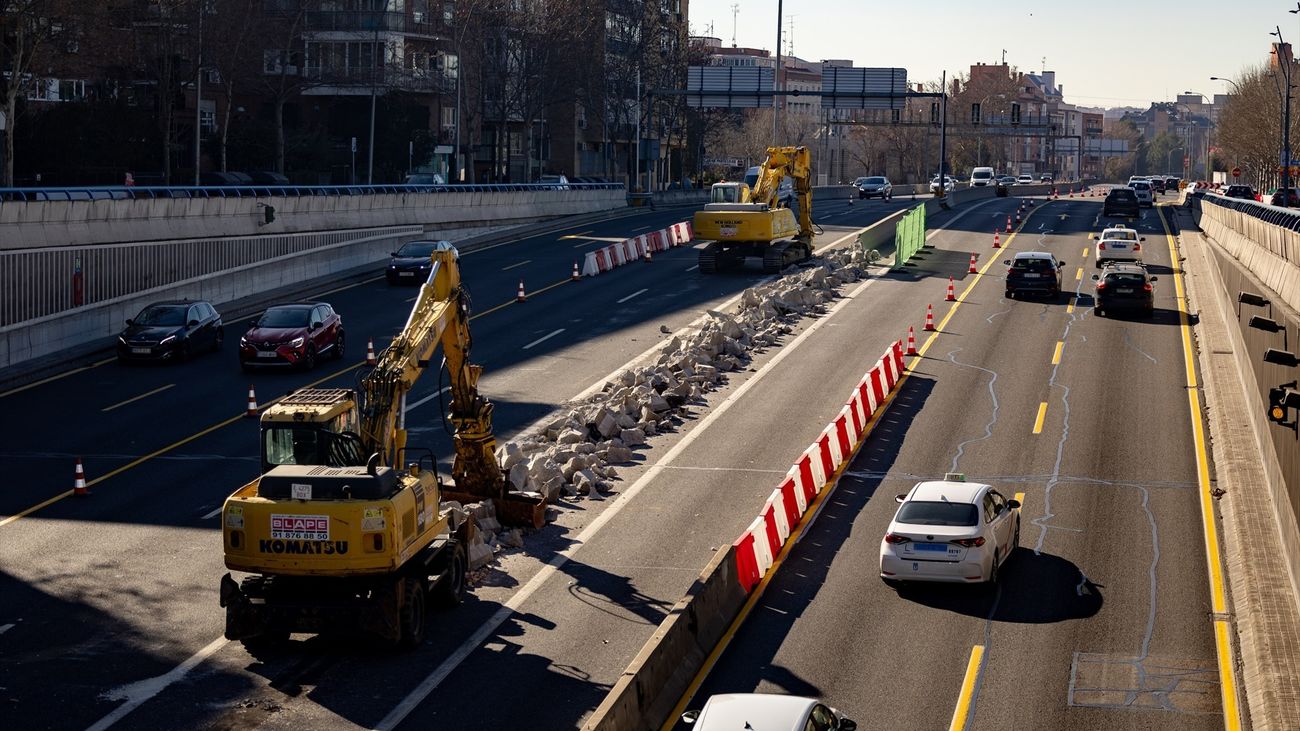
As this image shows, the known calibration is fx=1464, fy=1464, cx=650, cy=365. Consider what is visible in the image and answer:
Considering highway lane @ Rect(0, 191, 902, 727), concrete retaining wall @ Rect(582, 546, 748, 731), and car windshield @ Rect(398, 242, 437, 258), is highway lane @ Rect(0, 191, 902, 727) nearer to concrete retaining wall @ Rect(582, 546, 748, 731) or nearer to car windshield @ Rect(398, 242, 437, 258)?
car windshield @ Rect(398, 242, 437, 258)

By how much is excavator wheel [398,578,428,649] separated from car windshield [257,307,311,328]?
68.9 feet

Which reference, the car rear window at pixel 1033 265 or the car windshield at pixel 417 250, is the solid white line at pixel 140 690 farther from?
the car windshield at pixel 417 250

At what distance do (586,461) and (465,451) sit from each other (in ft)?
14.1

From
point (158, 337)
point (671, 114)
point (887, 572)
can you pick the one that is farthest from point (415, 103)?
point (887, 572)

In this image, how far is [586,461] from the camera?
27.7m

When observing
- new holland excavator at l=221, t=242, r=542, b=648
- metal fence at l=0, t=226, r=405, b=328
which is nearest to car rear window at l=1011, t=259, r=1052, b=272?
metal fence at l=0, t=226, r=405, b=328

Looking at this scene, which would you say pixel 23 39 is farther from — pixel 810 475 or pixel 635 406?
pixel 810 475

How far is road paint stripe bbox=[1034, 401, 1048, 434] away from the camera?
31.8m

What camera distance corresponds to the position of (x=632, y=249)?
2392 inches

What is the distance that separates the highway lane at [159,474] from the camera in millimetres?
18627

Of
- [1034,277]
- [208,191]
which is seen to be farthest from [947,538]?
[208,191]

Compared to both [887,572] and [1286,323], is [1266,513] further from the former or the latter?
[887,572]

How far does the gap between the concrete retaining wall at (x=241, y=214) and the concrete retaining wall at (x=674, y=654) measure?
98.3 feet

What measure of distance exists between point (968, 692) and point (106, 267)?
117 ft
